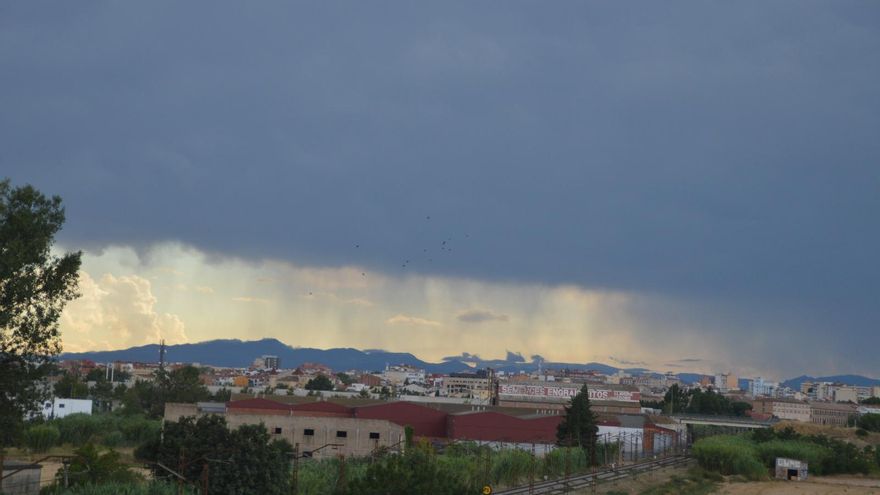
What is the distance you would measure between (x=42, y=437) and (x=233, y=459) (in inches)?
1953

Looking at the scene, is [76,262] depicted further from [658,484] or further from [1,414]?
[658,484]

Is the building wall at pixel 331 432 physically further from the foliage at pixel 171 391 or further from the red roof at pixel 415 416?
the foliage at pixel 171 391

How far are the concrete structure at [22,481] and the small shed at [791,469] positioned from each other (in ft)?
213

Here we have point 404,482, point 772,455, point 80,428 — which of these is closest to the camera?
point 404,482

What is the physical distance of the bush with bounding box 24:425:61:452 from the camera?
254 feet

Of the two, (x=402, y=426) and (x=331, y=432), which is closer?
(x=331, y=432)

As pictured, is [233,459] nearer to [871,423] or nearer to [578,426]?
[578,426]

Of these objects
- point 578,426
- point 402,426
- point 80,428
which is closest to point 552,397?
point 578,426

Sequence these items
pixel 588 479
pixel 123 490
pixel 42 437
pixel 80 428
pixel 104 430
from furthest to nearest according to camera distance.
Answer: pixel 104 430 < pixel 80 428 < pixel 42 437 < pixel 588 479 < pixel 123 490

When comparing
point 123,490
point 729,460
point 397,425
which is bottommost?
point 729,460

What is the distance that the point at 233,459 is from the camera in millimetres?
37469

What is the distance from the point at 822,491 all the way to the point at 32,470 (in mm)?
56559

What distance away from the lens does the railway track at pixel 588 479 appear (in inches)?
2114

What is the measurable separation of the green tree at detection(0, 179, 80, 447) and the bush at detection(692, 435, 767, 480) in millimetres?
59650
